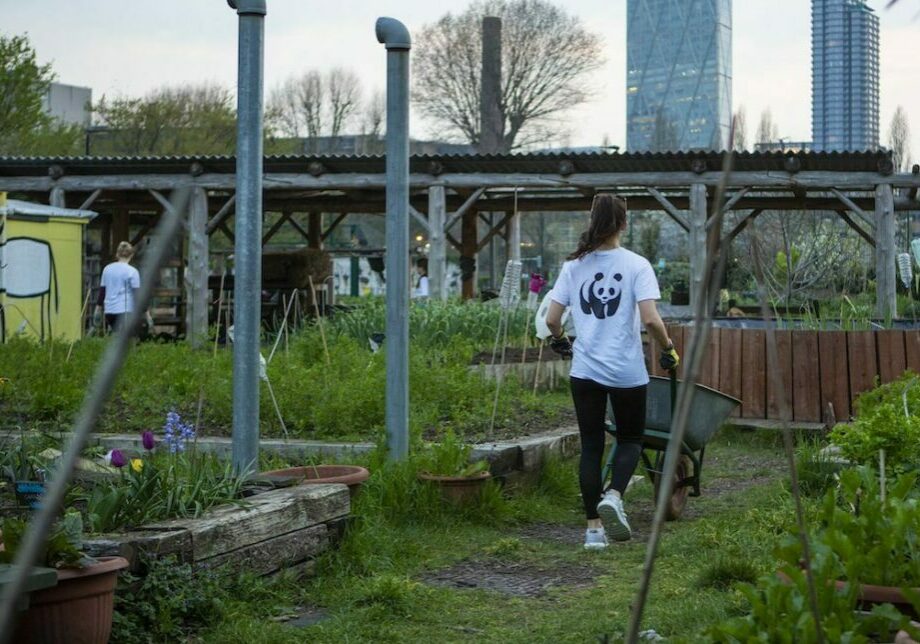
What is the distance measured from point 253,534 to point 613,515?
6.80 feet

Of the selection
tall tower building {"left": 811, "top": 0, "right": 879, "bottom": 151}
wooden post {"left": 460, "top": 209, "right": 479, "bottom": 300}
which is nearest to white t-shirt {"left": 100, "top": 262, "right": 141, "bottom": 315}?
wooden post {"left": 460, "top": 209, "right": 479, "bottom": 300}

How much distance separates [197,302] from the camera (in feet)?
70.2

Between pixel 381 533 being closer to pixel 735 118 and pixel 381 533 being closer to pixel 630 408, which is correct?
pixel 630 408

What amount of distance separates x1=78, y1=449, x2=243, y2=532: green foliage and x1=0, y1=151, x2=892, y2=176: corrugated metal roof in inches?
607

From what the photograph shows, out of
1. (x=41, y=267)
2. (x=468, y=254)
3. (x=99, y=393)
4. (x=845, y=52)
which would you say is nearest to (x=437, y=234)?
(x=468, y=254)

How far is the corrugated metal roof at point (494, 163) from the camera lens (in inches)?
777

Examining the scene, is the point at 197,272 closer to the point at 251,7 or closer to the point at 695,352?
the point at 251,7

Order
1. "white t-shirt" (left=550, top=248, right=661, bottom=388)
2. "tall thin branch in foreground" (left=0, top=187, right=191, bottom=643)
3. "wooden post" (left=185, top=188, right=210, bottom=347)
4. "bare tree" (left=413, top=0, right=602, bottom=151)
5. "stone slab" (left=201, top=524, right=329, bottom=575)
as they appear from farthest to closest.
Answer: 1. "bare tree" (left=413, top=0, right=602, bottom=151)
2. "wooden post" (left=185, top=188, right=210, bottom=347)
3. "white t-shirt" (left=550, top=248, right=661, bottom=388)
4. "stone slab" (left=201, top=524, right=329, bottom=575)
5. "tall thin branch in foreground" (left=0, top=187, right=191, bottom=643)

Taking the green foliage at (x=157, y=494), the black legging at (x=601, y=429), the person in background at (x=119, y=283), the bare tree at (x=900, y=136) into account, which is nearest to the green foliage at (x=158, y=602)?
the green foliage at (x=157, y=494)

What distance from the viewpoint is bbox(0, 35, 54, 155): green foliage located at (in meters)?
29.2

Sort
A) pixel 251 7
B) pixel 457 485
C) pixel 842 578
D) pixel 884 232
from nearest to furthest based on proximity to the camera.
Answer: pixel 842 578 < pixel 251 7 < pixel 457 485 < pixel 884 232

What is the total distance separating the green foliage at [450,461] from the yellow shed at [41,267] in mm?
11800

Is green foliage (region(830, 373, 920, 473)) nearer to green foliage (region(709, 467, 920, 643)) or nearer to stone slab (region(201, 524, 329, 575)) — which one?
green foliage (region(709, 467, 920, 643))

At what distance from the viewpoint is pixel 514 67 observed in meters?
54.7
